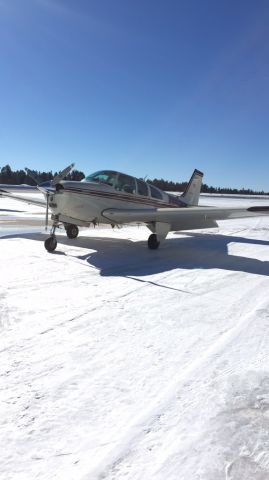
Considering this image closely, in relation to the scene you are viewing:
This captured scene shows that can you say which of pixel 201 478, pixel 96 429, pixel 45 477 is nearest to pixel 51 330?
pixel 96 429

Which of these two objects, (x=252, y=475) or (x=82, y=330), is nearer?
(x=252, y=475)

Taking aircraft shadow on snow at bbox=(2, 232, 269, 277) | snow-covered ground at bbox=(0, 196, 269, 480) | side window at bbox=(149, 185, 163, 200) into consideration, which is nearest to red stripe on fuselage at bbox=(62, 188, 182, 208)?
side window at bbox=(149, 185, 163, 200)

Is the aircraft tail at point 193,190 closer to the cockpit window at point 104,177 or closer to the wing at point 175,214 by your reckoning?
the wing at point 175,214

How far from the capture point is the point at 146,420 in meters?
2.54

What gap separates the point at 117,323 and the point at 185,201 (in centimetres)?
1293

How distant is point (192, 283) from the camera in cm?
649

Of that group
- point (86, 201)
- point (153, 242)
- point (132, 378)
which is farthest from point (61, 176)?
point (132, 378)

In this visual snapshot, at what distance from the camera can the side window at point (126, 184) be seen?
11242 millimetres

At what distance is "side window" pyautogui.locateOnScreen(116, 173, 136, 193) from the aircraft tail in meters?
5.54

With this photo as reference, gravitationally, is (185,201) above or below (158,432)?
above

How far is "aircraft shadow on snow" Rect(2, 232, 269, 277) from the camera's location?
7.82 m

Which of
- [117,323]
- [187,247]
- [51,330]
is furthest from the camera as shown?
[187,247]

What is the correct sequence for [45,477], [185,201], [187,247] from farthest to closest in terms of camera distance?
1. [185,201]
2. [187,247]
3. [45,477]

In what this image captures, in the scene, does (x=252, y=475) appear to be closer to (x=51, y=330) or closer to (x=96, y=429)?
(x=96, y=429)
